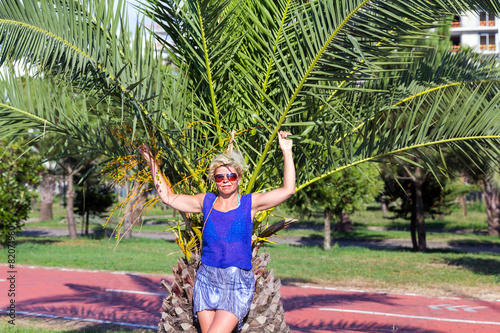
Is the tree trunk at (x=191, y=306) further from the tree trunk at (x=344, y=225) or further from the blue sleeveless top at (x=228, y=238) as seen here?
the tree trunk at (x=344, y=225)

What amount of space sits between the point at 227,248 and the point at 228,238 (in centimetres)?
7

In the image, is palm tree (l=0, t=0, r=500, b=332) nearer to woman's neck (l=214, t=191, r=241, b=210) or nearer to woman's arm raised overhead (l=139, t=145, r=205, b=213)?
woman's arm raised overhead (l=139, t=145, r=205, b=213)

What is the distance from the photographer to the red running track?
7.63m

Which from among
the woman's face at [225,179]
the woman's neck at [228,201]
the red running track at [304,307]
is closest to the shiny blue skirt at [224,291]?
the woman's neck at [228,201]

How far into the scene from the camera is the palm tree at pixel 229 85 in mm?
3789

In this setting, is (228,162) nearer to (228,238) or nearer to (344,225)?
(228,238)

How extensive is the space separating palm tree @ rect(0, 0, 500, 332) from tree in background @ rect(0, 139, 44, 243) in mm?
14090

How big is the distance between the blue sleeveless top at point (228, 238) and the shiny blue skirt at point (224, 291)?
0.16 feet

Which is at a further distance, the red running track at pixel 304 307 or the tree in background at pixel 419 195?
the tree in background at pixel 419 195

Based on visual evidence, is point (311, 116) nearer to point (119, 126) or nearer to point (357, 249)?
point (119, 126)

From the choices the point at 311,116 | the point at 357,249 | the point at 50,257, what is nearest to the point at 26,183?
the point at 50,257

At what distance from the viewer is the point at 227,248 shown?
3.37 metres

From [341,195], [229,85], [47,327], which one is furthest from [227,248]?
[341,195]

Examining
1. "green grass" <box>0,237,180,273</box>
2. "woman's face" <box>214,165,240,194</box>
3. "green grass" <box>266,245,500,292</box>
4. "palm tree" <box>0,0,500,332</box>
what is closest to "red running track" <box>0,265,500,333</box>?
"green grass" <box>266,245,500,292</box>
